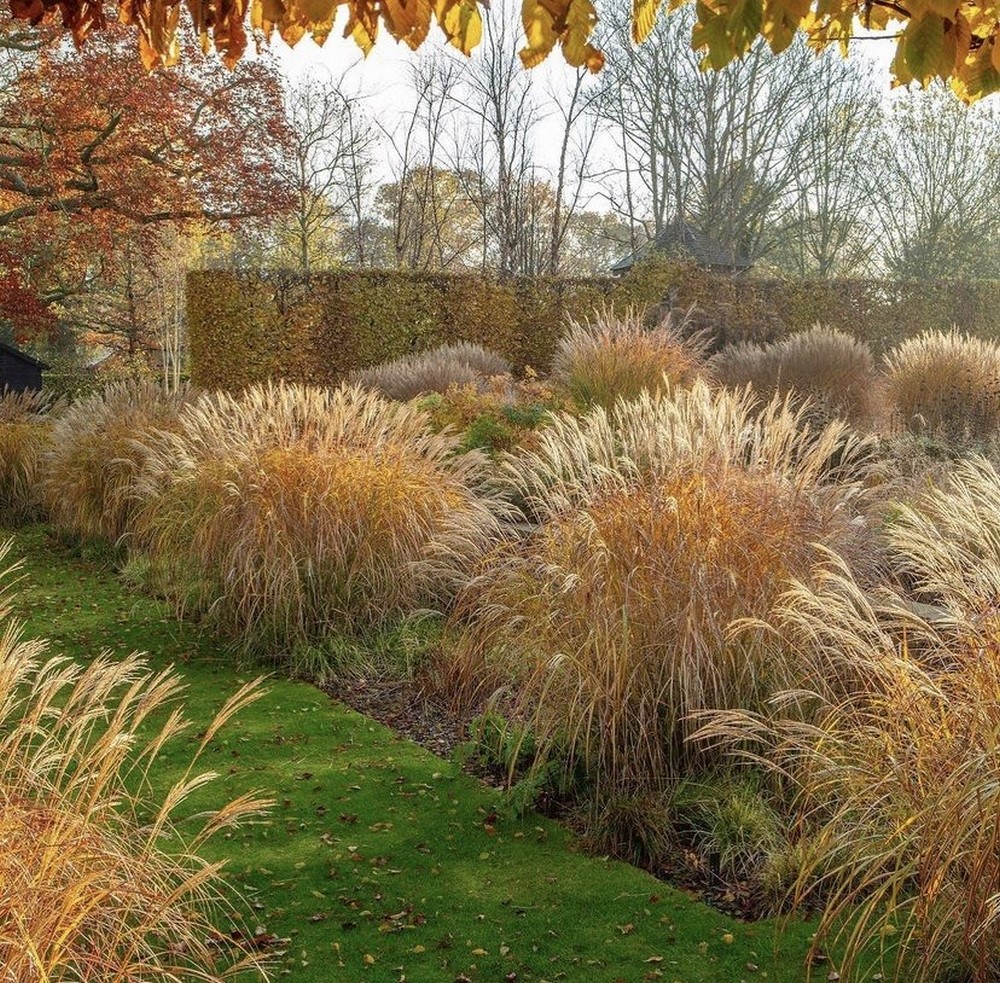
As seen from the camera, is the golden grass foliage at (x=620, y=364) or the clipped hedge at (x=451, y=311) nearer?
the golden grass foliage at (x=620, y=364)

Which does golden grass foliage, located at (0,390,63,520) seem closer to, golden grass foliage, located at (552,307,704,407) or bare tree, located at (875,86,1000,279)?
golden grass foliage, located at (552,307,704,407)

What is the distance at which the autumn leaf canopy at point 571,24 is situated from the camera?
215cm

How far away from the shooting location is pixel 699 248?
2075 centimetres

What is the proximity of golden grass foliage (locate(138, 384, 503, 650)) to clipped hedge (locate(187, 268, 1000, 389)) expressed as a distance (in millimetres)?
7598

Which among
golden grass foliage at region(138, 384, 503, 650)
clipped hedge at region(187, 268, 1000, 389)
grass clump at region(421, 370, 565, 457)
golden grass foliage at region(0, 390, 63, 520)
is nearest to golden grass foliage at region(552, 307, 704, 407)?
grass clump at region(421, 370, 565, 457)

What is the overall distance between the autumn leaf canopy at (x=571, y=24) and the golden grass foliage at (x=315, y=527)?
2839 mm

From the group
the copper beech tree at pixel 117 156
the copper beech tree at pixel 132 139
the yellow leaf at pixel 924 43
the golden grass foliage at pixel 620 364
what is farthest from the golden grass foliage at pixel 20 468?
the yellow leaf at pixel 924 43

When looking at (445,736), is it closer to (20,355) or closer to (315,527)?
(315,527)

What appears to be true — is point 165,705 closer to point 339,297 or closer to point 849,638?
point 849,638

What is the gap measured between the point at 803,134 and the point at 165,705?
1873 centimetres

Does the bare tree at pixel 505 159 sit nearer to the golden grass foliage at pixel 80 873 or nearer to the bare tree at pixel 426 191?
the bare tree at pixel 426 191

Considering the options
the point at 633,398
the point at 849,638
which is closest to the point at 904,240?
the point at 633,398

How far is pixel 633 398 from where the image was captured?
28.8 ft

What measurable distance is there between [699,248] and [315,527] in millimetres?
17048
